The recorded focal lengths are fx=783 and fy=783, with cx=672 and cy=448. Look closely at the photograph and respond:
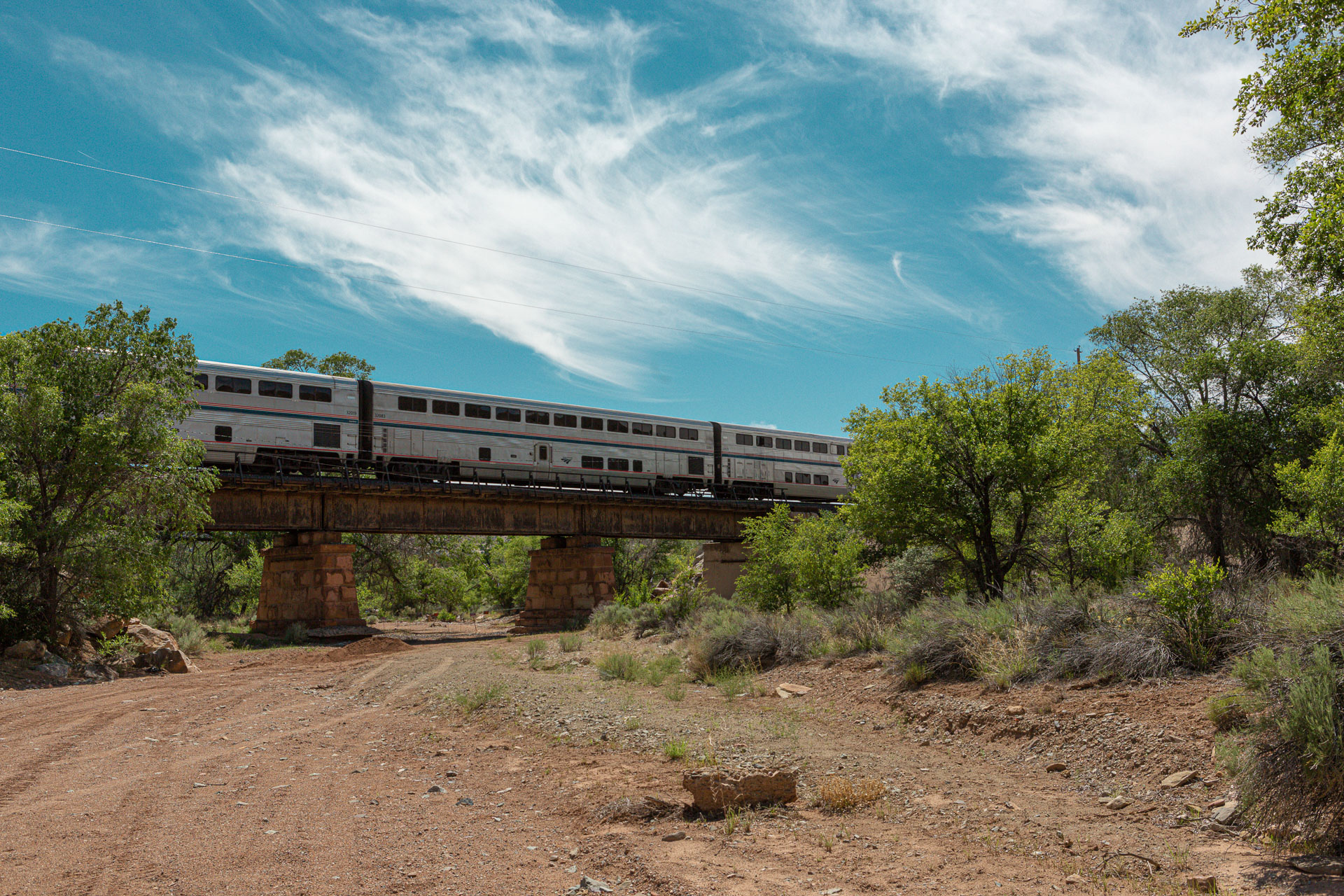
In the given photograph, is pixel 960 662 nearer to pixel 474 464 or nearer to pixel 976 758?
pixel 976 758

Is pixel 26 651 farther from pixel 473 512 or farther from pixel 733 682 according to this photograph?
pixel 473 512

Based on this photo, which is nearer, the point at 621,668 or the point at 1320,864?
the point at 1320,864

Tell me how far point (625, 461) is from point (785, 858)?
33284 millimetres

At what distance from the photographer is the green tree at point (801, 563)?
2122 cm

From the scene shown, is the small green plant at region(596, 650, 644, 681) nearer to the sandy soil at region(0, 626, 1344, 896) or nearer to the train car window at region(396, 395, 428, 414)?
the sandy soil at region(0, 626, 1344, 896)

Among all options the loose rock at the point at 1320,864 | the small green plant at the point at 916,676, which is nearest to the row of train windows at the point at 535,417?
the small green plant at the point at 916,676

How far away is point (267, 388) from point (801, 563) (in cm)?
2096

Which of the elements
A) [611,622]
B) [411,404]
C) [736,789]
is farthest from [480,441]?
[736,789]

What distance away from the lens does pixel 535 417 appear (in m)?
36.2

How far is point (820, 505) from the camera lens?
46406 millimetres

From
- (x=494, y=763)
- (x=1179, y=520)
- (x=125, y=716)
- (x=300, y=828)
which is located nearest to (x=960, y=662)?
(x=494, y=763)

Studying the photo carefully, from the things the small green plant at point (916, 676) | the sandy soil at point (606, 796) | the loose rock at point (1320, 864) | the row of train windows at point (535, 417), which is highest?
the row of train windows at point (535, 417)

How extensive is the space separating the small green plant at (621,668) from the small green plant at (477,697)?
10.1 ft

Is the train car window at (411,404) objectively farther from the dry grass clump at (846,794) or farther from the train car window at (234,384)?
the dry grass clump at (846,794)
